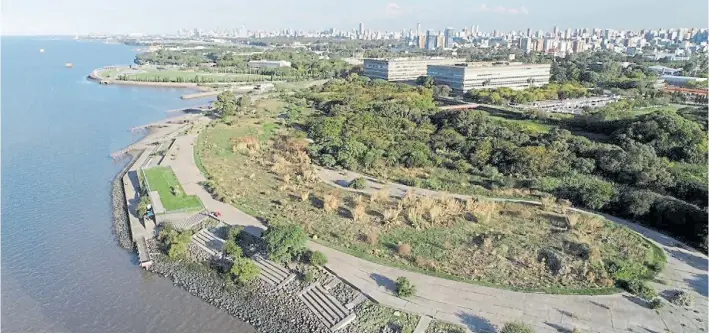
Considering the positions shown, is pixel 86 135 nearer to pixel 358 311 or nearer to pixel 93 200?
pixel 93 200

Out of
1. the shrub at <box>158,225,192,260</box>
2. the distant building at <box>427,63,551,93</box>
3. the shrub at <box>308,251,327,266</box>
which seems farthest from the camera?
the distant building at <box>427,63,551,93</box>

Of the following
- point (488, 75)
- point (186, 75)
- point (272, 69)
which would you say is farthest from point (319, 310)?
point (186, 75)

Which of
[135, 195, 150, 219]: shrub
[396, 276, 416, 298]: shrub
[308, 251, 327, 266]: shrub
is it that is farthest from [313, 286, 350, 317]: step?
[135, 195, 150, 219]: shrub

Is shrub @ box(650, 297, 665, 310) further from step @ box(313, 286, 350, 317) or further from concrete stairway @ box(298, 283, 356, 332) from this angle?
step @ box(313, 286, 350, 317)

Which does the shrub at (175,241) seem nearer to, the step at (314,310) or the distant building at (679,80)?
the step at (314,310)

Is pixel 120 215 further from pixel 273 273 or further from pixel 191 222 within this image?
pixel 273 273
